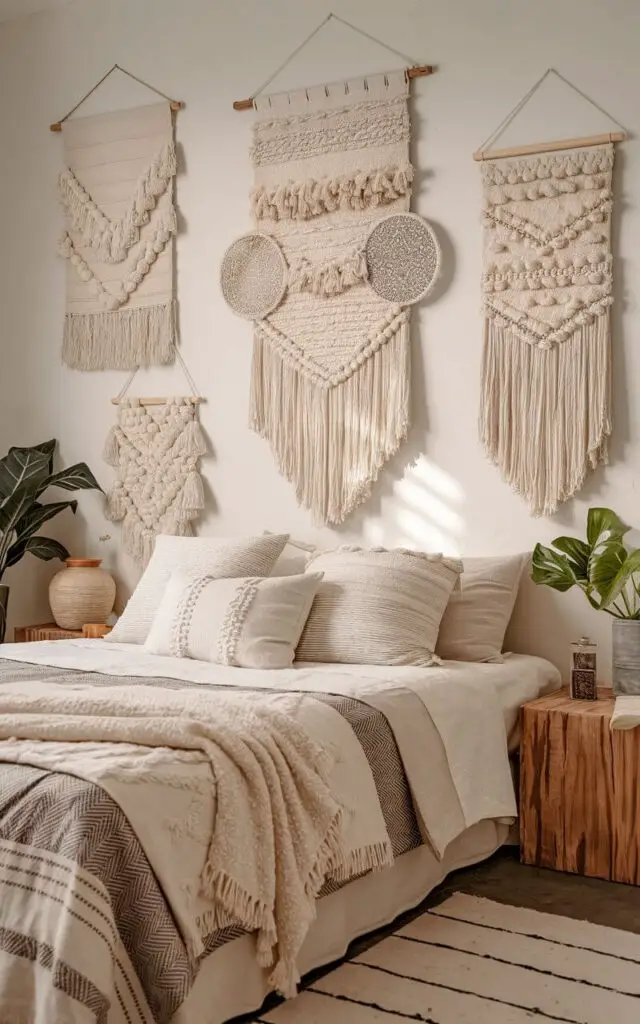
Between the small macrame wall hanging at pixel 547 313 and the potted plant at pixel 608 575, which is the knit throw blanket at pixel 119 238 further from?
the potted plant at pixel 608 575

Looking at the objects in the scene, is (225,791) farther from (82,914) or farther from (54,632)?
(54,632)

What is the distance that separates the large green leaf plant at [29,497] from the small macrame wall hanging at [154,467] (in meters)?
0.13

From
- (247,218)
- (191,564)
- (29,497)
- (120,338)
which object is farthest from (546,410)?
(29,497)

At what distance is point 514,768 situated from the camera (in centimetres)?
329

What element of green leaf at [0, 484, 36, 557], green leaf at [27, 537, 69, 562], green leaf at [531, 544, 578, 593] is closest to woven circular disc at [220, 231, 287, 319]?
green leaf at [0, 484, 36, 557]

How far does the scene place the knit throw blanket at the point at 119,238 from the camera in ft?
14.5

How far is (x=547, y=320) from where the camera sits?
362cm

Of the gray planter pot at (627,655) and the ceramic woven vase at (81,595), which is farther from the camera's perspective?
the ceramic woven vase at (81,595)

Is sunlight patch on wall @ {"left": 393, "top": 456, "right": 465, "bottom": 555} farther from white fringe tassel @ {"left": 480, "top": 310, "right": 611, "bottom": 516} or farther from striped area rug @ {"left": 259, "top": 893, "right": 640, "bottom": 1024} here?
striped area rug @ {"left": 259, "top": 893, "right": 640, "bottom": 1024}

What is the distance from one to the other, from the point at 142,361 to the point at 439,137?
57.5 inches

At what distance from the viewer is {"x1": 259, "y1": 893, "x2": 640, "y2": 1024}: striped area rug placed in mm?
2217

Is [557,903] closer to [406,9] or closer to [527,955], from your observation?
[527,955]

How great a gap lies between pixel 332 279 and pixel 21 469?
1.45 meters

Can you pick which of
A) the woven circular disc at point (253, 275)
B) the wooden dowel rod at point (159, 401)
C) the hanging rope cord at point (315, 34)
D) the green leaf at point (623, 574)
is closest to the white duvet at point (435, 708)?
the green leaf at point (623, 574)
